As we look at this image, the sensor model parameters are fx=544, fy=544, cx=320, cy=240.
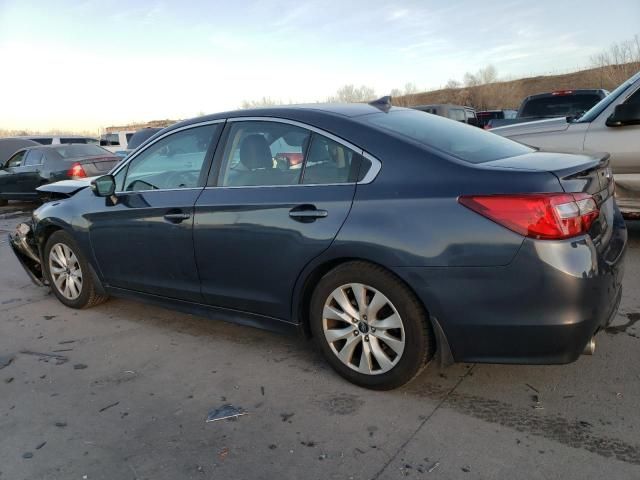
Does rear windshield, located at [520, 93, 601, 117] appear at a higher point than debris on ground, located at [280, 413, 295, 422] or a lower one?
higher

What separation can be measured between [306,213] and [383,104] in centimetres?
119

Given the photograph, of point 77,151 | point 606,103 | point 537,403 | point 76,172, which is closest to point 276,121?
point 537,403

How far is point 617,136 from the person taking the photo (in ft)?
18.2

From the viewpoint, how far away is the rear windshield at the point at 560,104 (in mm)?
11242

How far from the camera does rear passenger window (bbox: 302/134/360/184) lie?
3046 millimetres

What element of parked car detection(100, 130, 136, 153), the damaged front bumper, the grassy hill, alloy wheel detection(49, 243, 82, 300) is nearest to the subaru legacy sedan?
alloy wheel detection(49, 243, 82, 300)

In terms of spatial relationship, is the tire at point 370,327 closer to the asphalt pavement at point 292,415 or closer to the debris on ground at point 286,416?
the asphalt pavement at point 292,415

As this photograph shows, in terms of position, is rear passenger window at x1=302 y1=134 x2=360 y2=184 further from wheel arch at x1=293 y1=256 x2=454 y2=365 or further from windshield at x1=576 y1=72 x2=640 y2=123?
windshield at x1=576 y1=72 x2=640 y2=123

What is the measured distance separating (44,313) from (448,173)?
3.98 m

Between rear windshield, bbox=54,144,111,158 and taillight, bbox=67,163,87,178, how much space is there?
1.93 feet

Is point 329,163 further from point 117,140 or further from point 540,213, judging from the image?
point 117,140

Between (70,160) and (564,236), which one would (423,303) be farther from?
(70,160)

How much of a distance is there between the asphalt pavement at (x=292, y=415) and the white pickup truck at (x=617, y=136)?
2014 millimetres

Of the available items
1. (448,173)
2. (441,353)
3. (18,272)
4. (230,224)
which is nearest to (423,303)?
(441,353)
